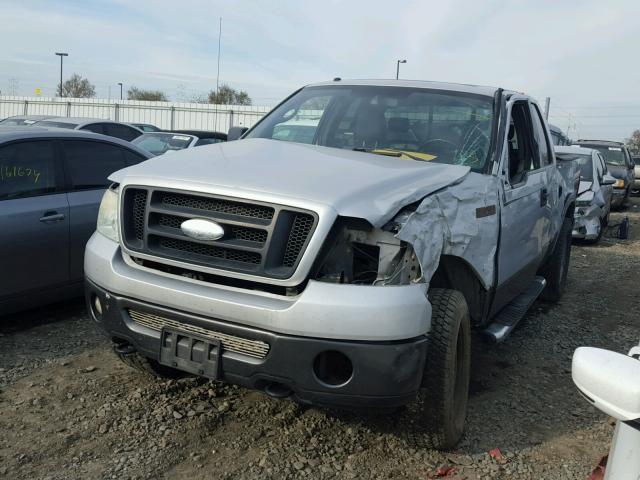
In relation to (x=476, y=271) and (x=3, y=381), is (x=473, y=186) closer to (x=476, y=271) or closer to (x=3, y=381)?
(x=476, y=271)

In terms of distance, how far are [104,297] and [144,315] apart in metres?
0.27

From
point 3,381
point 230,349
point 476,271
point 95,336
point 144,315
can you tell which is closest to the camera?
→ point 230,349

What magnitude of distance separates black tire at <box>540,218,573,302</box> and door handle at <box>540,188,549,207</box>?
1.32 meters

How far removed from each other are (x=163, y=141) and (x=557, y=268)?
29.5ft

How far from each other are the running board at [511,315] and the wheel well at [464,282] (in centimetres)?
14

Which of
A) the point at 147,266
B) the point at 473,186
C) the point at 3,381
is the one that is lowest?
the point at 3,381

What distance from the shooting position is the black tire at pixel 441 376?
9.75ft

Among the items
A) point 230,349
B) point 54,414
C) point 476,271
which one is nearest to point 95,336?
point 54,414

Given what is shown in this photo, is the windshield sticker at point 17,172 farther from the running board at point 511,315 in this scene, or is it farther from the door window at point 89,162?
the running board at point 511,315

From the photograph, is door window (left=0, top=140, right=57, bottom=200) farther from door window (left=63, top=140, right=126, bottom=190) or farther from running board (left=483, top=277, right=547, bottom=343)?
running board (left=483, top=277, right=547, bottom=343)

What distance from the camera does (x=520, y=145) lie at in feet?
15.6

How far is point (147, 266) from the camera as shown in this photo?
319cm

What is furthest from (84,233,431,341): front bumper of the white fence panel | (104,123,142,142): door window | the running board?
the white fence panel

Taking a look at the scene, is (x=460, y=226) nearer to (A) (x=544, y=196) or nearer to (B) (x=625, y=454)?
(B) (x=625, y=454)
